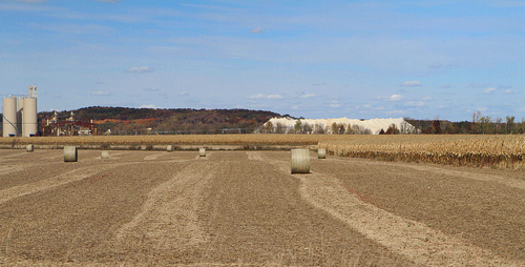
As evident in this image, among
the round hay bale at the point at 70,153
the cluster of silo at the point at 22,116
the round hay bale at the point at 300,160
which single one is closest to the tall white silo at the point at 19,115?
the cluster of silo at the point at 22,116

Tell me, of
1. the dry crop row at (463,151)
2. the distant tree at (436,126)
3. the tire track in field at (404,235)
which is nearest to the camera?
the tire track in field at (404,235)

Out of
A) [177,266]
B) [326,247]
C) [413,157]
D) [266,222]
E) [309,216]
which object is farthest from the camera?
[413,157]

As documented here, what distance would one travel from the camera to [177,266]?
6.85 meters

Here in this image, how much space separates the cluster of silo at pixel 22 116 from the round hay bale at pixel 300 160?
91.4 m

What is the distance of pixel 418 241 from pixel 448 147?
20460 millimetres


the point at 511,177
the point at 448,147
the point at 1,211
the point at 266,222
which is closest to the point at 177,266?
the point at 266,222

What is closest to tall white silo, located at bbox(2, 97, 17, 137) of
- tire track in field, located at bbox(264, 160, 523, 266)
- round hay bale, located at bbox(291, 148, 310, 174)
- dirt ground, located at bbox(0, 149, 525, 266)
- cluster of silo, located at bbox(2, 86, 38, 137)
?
cluster of silo, located at bbox(2, 86, 38, 137)

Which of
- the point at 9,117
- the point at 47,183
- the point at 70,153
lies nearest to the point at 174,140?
the point at 9,117

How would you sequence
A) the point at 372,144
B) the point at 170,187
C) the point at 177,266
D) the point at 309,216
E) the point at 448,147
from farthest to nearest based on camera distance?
1. the point at 372,144
2. the point at 448,147
3. the point at 170,187
4. the point at 309,216
5. the point at 177,266

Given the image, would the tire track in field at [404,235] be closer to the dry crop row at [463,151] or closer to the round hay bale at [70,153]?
the dry crop row at [463,151]

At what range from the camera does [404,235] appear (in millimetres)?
8742

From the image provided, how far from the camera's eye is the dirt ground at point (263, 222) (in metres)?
7.38

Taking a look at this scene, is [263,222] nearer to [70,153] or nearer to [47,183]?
[47,183]

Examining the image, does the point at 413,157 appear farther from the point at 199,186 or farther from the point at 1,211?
the point at 1,211
